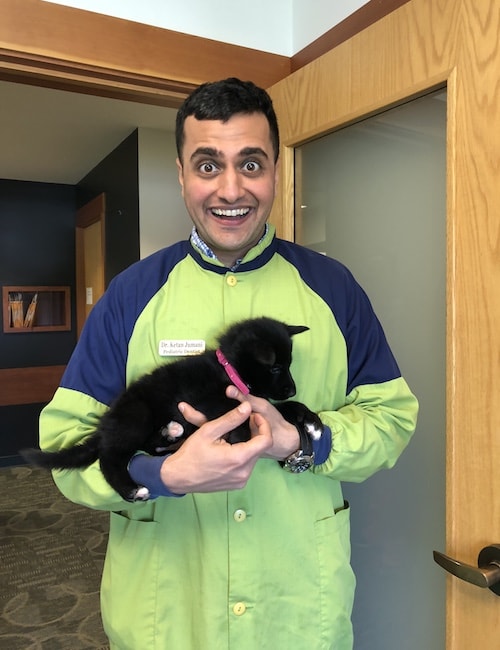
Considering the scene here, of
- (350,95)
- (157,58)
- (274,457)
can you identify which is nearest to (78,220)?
(157,58)

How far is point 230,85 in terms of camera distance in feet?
3.71

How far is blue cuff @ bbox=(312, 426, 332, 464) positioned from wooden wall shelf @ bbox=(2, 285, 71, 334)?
17.4ft

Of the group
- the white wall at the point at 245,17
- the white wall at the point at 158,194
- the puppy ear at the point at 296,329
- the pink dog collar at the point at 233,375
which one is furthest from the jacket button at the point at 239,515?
the white wall at the point at 158,194

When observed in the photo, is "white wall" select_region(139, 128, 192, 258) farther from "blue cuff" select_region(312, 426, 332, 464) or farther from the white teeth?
"blue cuff" select_region(312, 426, 332, 464)

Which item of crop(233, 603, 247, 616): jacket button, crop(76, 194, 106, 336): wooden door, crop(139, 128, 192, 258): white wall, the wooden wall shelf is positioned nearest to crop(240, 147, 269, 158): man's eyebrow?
crop(233, 603, 247, 616): jacket button

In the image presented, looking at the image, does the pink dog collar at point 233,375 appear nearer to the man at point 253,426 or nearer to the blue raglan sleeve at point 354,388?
the man at point 253,426

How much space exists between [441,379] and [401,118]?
2.26 ft

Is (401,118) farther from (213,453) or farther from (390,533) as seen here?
(390,533)

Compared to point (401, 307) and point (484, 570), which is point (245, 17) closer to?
point (401, 307)

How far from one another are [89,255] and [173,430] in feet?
16.8

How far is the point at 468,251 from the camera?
3.61 ft

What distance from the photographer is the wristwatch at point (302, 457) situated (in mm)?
1027

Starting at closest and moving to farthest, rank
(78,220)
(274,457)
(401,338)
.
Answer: (274,457) → (401,338) → (78,220)

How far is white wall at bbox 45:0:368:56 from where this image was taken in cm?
154
